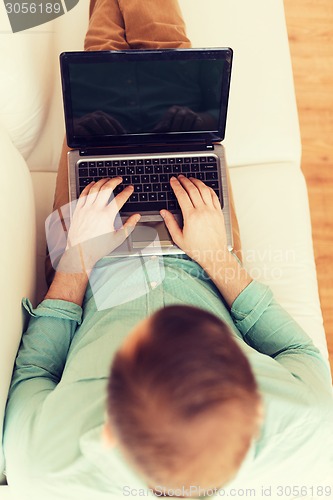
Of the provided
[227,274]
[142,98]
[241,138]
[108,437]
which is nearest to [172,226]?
[227,274]

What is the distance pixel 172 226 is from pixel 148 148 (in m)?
0.19

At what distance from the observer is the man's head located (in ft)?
1.76

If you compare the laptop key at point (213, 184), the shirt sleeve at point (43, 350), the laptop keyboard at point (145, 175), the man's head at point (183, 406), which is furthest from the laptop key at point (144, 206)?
the man's head at point (183, 406)

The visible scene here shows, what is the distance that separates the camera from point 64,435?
2.52 ft

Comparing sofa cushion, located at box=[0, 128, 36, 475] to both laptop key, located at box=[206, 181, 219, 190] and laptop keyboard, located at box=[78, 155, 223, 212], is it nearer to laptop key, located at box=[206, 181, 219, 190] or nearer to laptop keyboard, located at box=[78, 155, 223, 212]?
laptop keyboard, located at box=[78, 155, 223, 212]

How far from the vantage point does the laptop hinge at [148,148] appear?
108 centimetres

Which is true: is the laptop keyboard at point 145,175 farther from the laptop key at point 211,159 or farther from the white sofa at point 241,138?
the white sofa at point 241,138

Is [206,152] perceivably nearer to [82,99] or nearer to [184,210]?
[184,210]

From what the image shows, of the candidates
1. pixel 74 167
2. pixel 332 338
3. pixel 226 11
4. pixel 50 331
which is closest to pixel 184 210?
pixel 74 167

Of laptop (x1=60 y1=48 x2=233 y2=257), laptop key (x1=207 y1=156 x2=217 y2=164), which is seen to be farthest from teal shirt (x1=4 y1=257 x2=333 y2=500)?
laptop key (x1=207 y1=156 x2=217 y2=164)

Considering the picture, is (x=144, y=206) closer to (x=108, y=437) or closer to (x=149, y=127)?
(x=149, y=127)

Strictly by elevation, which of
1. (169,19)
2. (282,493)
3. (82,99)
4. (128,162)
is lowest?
(282,493)

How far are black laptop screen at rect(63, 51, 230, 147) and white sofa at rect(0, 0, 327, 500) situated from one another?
15cm

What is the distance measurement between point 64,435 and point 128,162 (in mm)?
561
